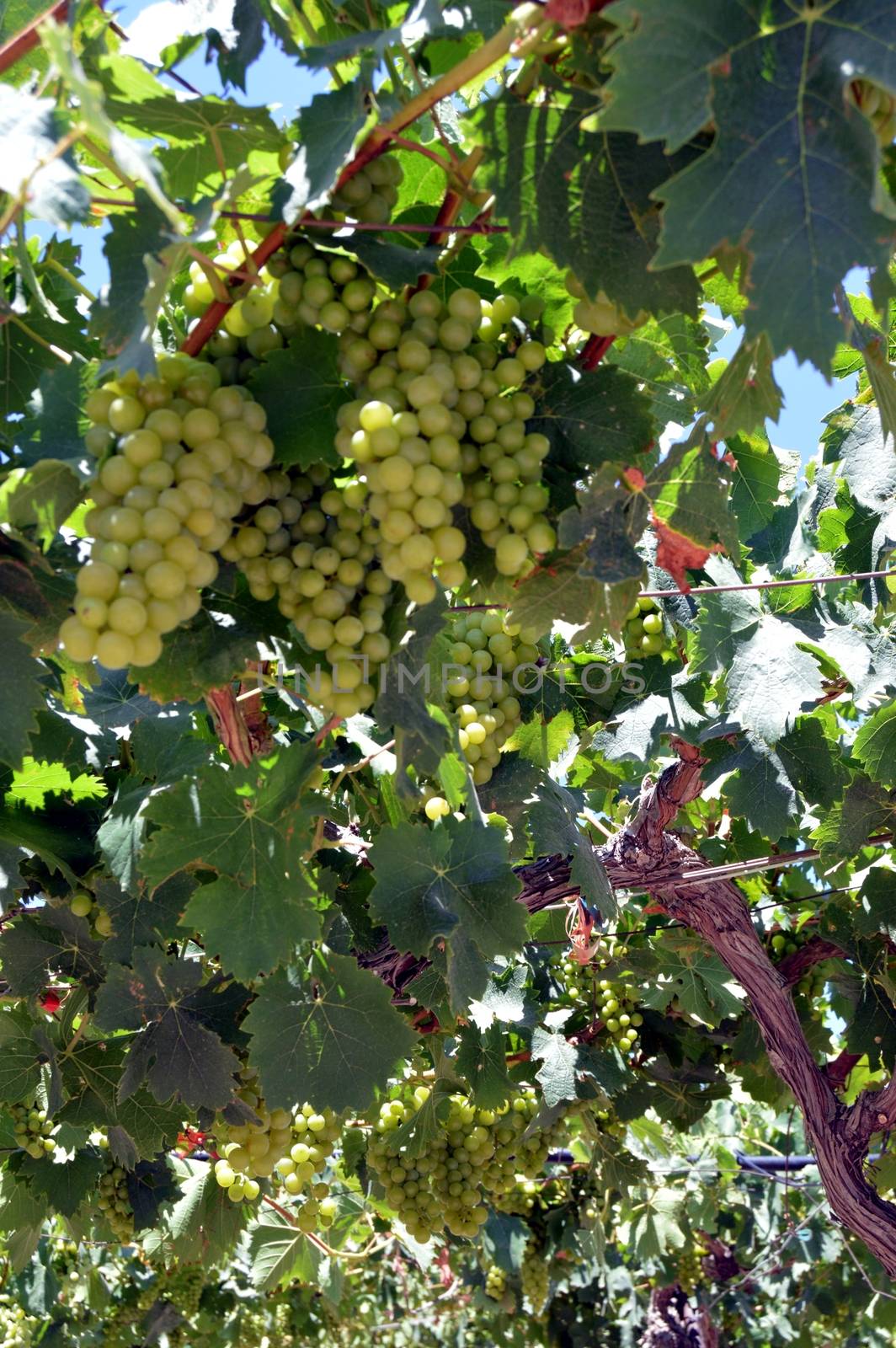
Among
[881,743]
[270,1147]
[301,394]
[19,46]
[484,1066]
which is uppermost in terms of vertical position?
[19,46]

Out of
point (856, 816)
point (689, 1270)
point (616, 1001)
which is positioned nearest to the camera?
point (856, 816)

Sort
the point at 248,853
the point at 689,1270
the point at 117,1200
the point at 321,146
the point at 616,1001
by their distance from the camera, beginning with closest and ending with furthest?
the point at 321,146 → the point at 248,853 → the point at 117,1200 → the point at 616,1001 → the point at 689,1270

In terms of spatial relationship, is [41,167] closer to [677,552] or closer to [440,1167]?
[677,552]

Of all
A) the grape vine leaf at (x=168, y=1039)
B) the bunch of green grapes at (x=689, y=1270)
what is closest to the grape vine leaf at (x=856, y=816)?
the grape vine leaf at (x=168, y=1039)

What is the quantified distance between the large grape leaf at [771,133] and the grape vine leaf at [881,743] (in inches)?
69.3

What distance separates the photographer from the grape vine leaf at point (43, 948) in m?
2.40

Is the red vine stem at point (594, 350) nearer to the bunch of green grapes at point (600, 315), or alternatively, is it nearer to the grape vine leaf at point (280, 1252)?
the bunch of green grapes at point (600, 315)

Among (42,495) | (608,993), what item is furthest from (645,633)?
(42,495)

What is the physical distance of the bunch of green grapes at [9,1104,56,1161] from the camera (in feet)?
9.43

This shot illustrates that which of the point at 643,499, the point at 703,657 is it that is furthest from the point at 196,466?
the point at 703,657

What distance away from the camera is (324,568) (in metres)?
1.46

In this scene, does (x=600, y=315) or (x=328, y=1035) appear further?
(x=328, y=1035)

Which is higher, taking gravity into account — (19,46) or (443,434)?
(19,46)

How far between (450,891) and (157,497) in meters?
1.06
